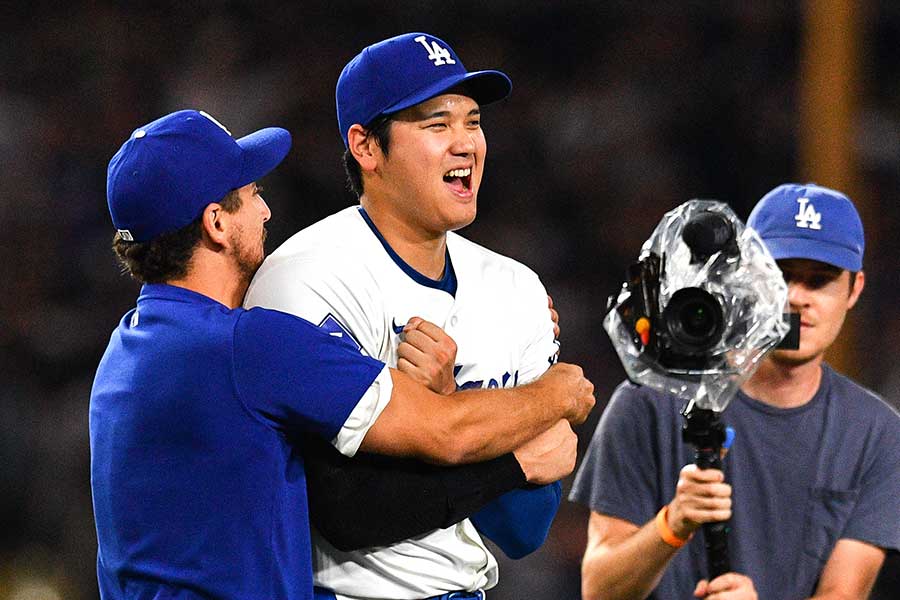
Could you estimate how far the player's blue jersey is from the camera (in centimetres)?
243

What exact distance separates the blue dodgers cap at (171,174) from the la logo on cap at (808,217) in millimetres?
1243

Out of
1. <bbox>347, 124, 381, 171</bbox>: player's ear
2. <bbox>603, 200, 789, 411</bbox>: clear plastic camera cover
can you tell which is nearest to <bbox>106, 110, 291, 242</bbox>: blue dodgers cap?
<bbox>347, 124, 381, 171</bbox>: player's ear

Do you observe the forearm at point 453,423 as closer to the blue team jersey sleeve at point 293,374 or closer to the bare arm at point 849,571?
the blue team jersey sleeve at point 293,374

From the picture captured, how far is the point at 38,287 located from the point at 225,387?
446cm

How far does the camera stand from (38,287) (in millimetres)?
6621

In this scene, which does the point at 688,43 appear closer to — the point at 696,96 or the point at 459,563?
the point at 696,96

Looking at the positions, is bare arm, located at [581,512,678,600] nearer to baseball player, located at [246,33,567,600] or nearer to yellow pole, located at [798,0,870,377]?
baseball player, located at [246,33,567,600]

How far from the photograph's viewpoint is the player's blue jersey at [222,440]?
243 centimetres

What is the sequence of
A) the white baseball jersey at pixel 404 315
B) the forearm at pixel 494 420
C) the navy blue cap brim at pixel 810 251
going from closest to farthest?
the forearm at pixel 494 420
the white baseball jersey at pixel 404 315
the navy blue cap brim at pixel 810 251

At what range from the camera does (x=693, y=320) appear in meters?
2.54

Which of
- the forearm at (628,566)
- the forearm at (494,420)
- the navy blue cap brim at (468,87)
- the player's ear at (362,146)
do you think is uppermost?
the navy blue cap brim at (468,87)

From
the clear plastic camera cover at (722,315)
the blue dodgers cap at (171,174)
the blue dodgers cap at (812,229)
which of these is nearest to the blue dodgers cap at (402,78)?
the blue dodgers cap at (171,174)

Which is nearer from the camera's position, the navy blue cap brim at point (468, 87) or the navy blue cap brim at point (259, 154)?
the navy blue cap brim at point (259, 154)

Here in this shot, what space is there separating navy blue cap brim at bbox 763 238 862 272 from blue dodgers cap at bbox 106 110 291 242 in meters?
1.20
